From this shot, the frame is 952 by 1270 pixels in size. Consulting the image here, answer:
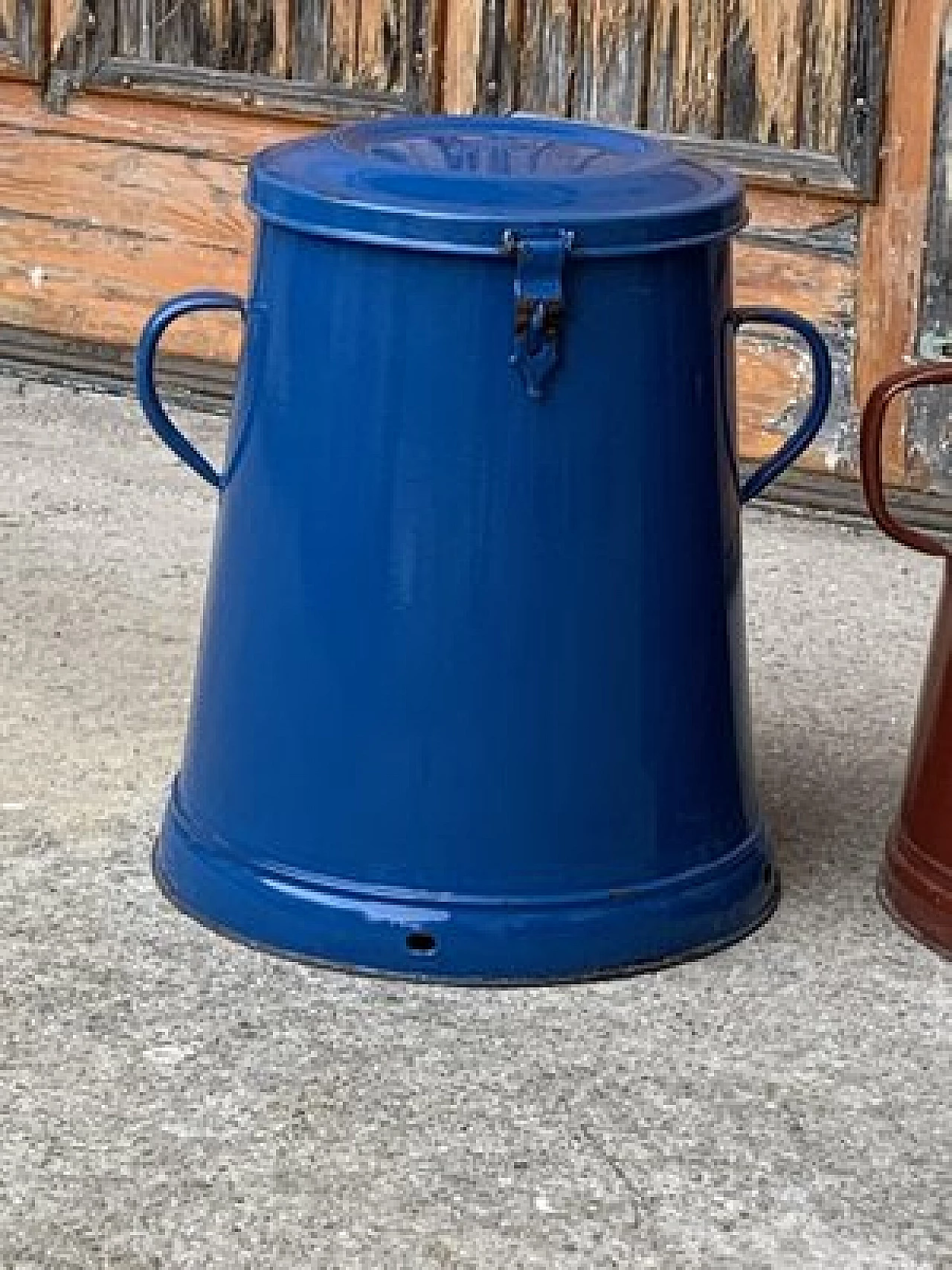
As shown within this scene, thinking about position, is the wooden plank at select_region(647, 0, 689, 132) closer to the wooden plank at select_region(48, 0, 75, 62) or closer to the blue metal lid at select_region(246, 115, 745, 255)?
the wooden plank at select_region(48, 0, 75, 62)

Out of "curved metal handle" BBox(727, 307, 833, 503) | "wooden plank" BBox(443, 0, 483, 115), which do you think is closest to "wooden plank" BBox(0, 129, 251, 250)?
"wooden plank" BBox(443, 0, 483, 115)

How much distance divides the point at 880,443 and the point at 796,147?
156cm

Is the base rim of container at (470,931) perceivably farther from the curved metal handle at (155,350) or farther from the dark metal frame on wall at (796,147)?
the dark metal frame on wall at (796,147)

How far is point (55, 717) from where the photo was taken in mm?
3705

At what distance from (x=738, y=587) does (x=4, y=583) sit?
57.2 inches

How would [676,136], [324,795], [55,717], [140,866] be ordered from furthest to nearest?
[676,136], [55,717], [140,866], [324,795]

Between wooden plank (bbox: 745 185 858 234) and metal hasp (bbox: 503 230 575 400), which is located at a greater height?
metal hasp (bbox: 503 230 575 400)

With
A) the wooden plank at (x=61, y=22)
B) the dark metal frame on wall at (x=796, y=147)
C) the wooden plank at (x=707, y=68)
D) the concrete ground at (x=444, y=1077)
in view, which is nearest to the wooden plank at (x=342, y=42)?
the dark metal frame on wall at (x=796, y=147)

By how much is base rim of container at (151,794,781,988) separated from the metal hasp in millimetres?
577

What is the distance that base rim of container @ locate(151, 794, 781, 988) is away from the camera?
2994 millimetres

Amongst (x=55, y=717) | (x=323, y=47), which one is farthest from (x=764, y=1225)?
(x=323, y=47)

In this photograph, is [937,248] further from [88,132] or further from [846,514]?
[88,132]

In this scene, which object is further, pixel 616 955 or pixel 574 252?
pixel 616 955

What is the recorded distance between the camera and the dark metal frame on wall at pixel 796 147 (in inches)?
173
